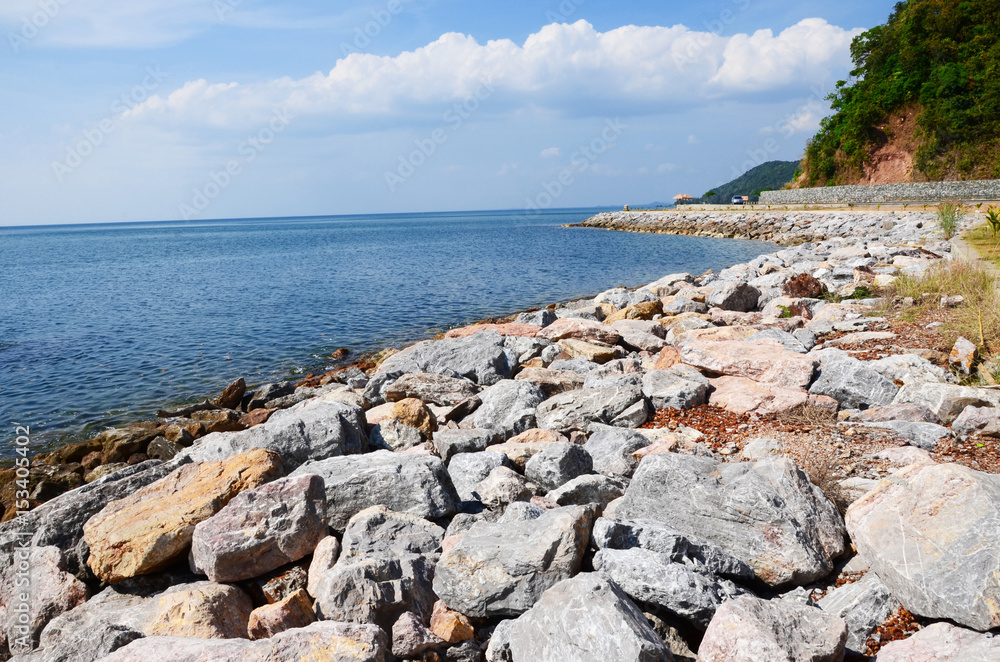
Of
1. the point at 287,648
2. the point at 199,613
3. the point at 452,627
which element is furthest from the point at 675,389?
the point at 199,613

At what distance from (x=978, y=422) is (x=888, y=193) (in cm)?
4756

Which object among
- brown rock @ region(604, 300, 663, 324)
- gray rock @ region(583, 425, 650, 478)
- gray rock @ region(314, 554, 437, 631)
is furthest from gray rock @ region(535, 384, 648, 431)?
brown rock @ region(604, 300, 663, 324)

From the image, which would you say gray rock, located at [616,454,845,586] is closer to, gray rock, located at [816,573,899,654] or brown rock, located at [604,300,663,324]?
gray rock, located at [816,573,899,654]

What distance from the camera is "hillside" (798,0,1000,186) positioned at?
41.8 meters

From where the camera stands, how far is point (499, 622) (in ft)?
13.0

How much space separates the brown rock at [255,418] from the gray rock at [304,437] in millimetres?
3281

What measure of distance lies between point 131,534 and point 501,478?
318 centimetres

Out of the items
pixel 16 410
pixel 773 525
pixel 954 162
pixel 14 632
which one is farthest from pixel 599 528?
pixel 954 162

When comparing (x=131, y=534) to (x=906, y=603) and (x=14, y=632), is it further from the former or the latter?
(x=906, y=603)

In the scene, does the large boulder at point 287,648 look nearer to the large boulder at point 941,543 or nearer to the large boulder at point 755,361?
the large boulder at point 941,543

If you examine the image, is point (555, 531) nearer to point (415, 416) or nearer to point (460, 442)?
point (460, 442)

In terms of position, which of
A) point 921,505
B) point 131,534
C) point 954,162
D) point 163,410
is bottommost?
point 163,410

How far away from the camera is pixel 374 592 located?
4023mm

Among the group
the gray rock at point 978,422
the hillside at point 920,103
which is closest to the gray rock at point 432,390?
the gray rock at point 978,422
